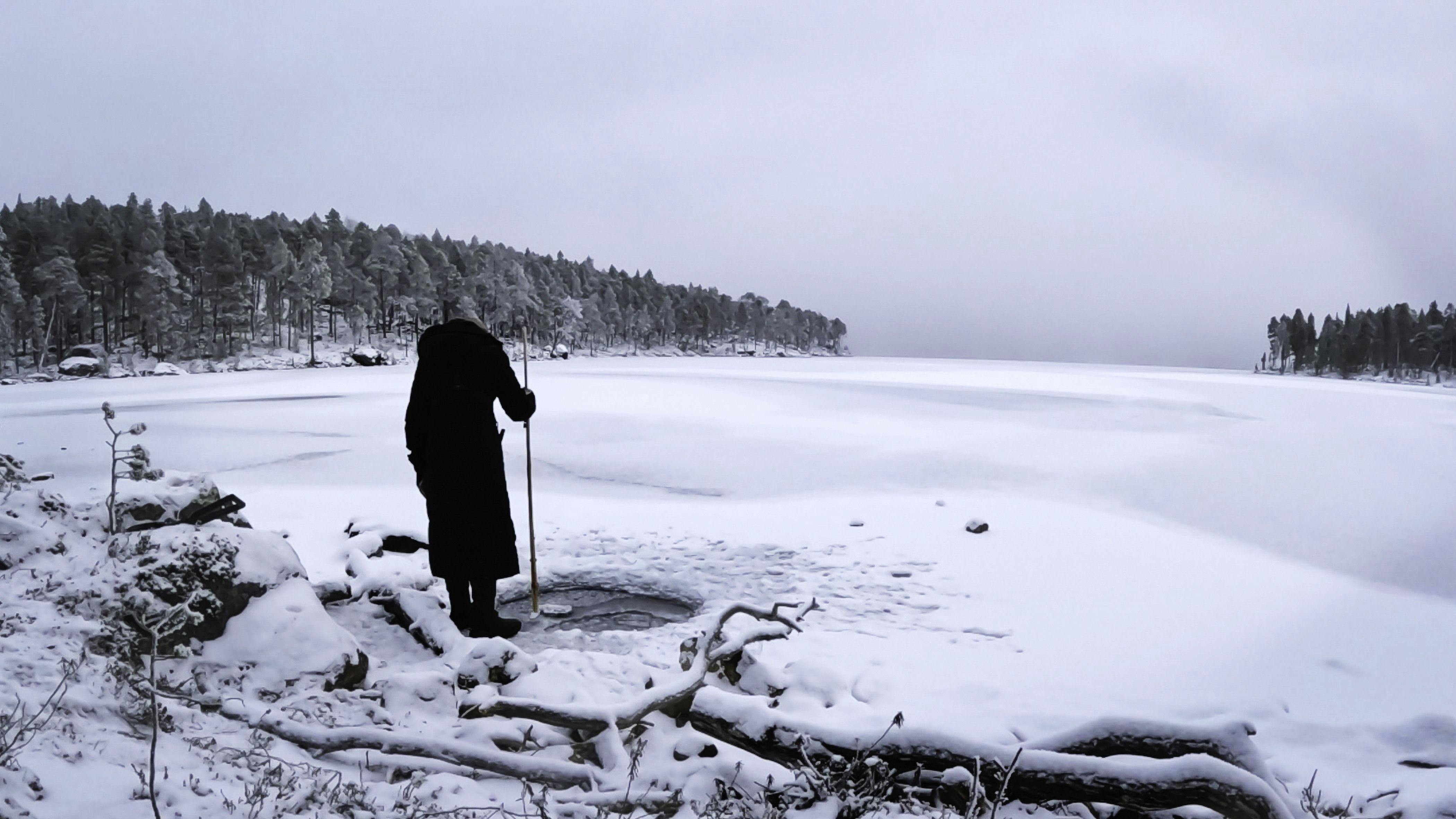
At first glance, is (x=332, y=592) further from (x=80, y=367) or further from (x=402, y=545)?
(x=80, y=367)

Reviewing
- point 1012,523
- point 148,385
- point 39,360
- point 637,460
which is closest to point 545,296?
point 39,360

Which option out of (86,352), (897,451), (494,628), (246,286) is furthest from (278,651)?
(246,286)

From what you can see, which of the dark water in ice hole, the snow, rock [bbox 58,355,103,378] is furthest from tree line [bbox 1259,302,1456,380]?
rock [bbox 58,355,103,378]

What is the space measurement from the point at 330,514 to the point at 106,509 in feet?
12.2

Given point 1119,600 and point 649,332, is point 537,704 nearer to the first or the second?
point 1119,600

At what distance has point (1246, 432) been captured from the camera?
16.9m

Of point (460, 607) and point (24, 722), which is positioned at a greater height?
point (24, 722)

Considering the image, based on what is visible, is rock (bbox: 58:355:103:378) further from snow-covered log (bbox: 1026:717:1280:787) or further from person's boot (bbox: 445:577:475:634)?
snow-covered log (bbox: 1026:717:1280:787)

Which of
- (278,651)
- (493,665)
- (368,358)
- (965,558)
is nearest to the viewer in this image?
(278,651)

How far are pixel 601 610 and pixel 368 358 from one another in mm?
55955

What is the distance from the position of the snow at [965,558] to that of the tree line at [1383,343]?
8132 cm

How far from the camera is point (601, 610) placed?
5309 mm

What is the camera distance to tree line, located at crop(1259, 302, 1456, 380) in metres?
75.4

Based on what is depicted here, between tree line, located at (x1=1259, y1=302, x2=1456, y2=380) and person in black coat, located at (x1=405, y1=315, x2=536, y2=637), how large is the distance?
104 meters
